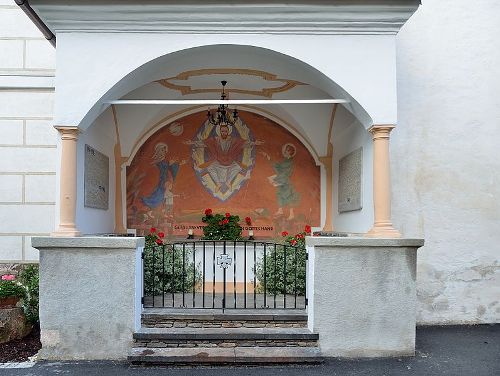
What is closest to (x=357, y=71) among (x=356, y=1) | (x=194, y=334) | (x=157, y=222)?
(x=356, y=1)

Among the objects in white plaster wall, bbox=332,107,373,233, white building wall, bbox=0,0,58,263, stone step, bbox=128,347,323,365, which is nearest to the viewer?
stone step, bbox=128,347,323,365

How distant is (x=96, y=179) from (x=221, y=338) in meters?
3.49

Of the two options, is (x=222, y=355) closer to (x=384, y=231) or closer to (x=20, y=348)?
(x=384, y=231)

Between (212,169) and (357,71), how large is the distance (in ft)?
13.3

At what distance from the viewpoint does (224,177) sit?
371 inches

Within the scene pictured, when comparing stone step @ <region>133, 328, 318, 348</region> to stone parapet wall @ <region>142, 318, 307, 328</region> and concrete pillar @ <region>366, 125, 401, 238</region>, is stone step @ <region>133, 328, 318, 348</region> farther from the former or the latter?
concrete pillar @ <region>366, 125, 401, 238</region>

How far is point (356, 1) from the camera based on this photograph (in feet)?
19.2

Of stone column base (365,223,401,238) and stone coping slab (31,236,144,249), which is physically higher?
stone column base (365,223,401,238)

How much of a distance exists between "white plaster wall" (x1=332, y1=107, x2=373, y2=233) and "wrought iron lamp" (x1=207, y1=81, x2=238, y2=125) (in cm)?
198

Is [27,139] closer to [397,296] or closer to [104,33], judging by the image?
[104,33]

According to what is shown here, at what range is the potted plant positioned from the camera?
21.7 ft

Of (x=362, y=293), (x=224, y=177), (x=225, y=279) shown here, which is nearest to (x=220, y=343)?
(x=225, y=279)

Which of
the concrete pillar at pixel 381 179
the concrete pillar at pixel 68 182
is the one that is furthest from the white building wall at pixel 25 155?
the concrete pillar at pixel 381 179

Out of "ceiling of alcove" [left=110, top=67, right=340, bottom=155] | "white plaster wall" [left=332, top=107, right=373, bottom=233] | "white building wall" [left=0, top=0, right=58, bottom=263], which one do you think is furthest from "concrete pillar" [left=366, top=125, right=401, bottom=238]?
"white building wall" [left=0, top=0, right=58, bottom=263]
